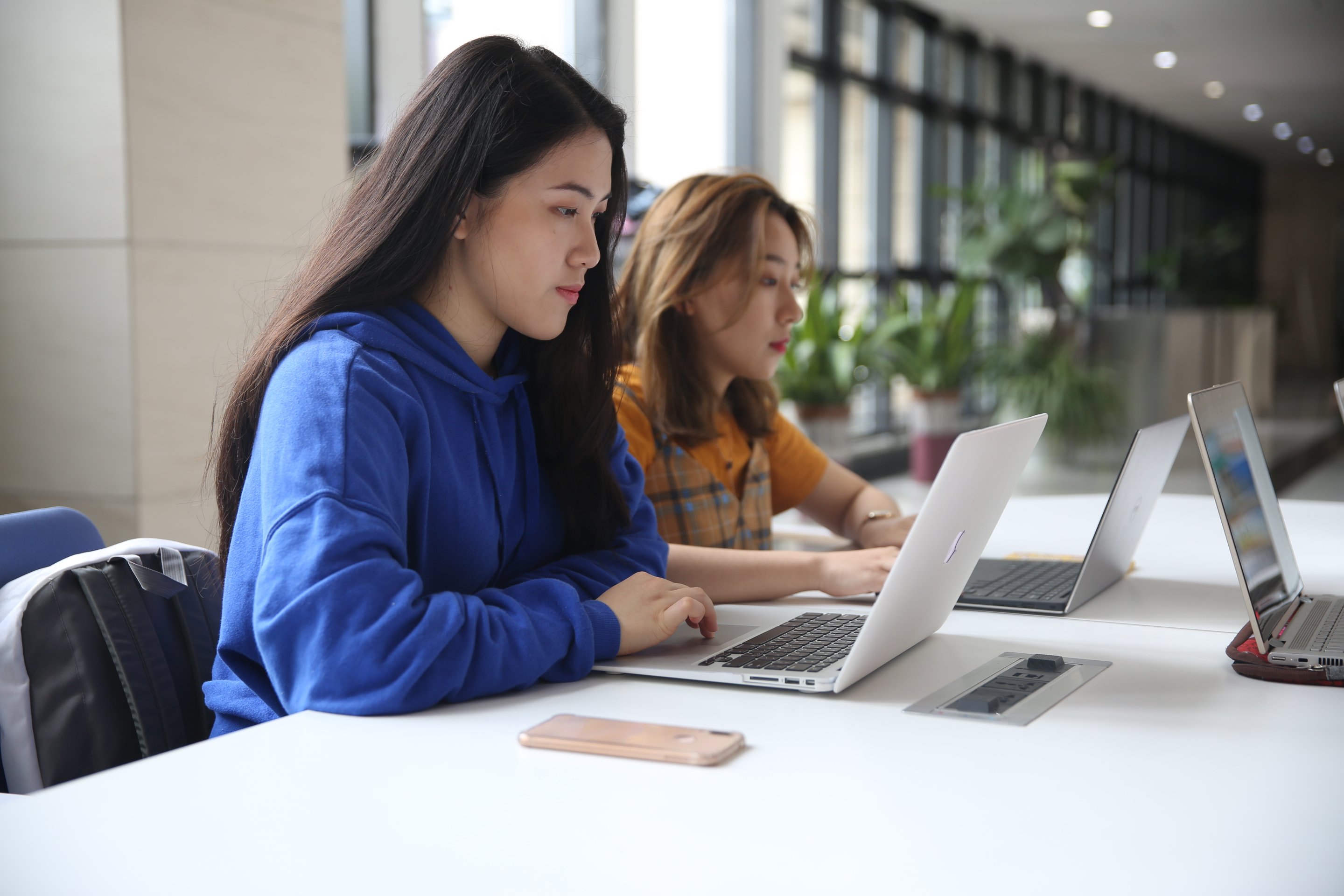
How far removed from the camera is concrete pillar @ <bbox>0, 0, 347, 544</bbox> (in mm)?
2768

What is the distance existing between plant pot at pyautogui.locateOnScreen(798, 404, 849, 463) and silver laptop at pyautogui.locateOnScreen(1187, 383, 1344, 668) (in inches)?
148

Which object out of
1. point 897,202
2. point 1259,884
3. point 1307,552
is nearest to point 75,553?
point 1259,884

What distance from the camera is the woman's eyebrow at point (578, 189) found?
1.27m

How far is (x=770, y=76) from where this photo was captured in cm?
632

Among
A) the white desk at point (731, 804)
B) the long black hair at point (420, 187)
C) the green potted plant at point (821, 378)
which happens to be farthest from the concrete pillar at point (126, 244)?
the green potted plant at point (821, 378)

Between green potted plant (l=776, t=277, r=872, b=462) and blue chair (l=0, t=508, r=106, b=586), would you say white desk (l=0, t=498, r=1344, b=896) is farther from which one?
green potted plant (l=776, t=277, r=872, b=462)

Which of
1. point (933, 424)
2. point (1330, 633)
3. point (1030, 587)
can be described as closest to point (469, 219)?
point (1030, 587)

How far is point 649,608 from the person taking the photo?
48.4 inches

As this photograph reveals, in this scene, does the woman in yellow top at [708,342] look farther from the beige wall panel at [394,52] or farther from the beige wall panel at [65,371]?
the beige wall panel at [394,52]

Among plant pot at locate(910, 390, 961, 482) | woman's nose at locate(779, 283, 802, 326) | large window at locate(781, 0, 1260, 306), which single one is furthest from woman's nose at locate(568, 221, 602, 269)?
plant pot at locate(910, 390, 961, 482)

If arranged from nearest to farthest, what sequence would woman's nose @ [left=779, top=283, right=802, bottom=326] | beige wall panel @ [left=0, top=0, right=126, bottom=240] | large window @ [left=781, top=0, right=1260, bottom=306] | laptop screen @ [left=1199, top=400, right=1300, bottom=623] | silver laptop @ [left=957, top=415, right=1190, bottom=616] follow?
laptop screen @ [left=1199, top=400, right=1300, bottom=623] → silver laptop @ [left=957, top=415, right=1190, bottom=616] → woman's nose @ [left=779, top=283, right=802, bottom=326] → beige wall panel @ [left=0, top=0, right=126, bottom=240] → large window @ [left=781, top=0, right=1260, bottom=306]

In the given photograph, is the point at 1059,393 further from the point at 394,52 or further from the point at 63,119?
the point at 63,119

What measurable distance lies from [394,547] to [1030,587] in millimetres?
895

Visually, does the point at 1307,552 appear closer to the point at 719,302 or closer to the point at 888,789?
the point at 719,302
